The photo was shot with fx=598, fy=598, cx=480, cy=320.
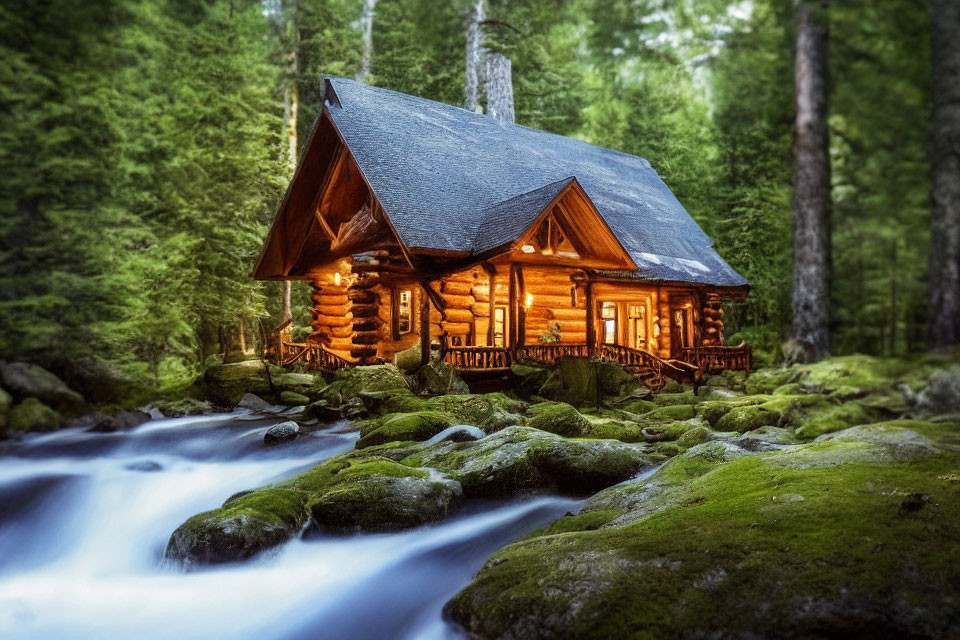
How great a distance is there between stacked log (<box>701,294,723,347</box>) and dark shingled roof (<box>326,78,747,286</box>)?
1.08 metres

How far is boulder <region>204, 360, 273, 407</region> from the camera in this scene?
1409cm

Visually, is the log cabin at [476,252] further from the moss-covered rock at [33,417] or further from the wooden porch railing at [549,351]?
the moss-covered rock at [33,417]

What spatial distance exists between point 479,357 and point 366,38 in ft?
74.0

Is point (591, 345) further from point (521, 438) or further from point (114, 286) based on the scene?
point (114, 286)

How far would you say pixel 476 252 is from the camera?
43.2 ft

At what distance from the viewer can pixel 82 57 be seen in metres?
11.1

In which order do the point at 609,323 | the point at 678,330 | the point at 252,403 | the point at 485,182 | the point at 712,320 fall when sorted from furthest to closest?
1. the point at 609,323
2. the point at 712,320
3. the point at 678,330
4. the point at 485,182
5. the point at 252,403

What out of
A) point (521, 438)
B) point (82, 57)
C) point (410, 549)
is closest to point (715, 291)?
point (521, 438)

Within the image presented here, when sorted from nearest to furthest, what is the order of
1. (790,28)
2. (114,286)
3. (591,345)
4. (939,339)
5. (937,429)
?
(939,339) → (790,28) → (937,429) → (114,286) → (591,345)

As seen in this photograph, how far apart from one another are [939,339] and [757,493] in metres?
3.16

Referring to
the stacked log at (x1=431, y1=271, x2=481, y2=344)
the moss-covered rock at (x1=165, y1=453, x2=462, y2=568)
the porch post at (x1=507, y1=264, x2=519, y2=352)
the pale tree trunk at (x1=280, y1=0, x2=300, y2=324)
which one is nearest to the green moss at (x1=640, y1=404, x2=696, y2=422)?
the porch post at (x1=507, y1=264, x2=519, y2=352)

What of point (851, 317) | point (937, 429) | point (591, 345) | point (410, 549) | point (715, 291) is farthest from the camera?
point (715, 291)

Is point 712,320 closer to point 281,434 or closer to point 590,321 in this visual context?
point 590,321

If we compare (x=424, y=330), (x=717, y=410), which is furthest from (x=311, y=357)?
(x=717, y=410)
